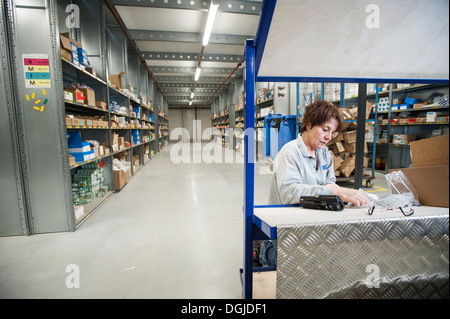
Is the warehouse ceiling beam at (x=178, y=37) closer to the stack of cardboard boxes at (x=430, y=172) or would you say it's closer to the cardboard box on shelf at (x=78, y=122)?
the cardboard box on shelf at (x=78, y=122)

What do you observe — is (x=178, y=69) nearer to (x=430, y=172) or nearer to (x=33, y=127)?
(x=33, y=127)

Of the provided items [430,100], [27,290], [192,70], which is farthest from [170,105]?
[27,290]

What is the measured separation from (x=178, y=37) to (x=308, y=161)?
6402mm

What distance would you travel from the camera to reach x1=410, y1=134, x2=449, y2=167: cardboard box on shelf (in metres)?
0.91

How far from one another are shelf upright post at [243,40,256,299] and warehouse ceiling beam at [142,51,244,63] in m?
7.85

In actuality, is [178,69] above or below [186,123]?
above

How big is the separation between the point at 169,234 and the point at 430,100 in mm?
6424

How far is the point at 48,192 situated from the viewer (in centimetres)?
273

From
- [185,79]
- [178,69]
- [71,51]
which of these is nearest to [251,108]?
[71,51]

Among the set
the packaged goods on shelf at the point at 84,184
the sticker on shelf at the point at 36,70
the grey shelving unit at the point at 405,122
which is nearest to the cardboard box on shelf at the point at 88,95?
the sticker on shelf at the point at 36,70

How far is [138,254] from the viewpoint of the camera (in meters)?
2.29

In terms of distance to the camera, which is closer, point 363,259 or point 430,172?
point 363,259

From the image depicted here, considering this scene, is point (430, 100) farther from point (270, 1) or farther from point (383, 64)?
point (270, 1)

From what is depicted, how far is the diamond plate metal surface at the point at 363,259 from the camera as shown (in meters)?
0.85
